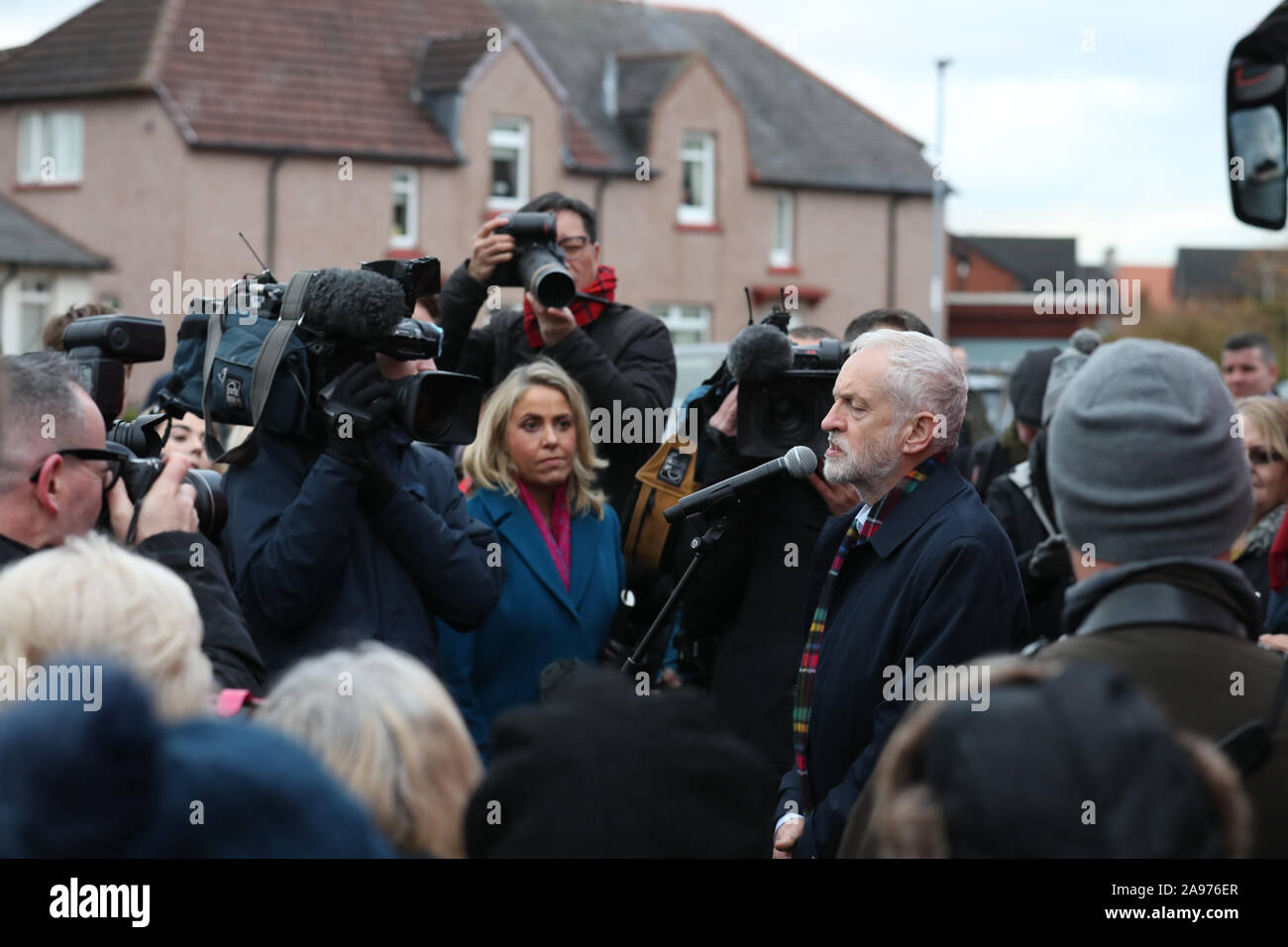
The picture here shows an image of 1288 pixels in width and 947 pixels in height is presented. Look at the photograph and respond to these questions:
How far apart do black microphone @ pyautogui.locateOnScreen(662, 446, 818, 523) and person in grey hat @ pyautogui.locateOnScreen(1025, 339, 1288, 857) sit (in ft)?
5.70

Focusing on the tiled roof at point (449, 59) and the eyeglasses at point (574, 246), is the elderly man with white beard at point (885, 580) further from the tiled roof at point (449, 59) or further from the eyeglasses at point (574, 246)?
the tiled roof at point (449, 59)

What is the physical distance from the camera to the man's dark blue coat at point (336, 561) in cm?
392

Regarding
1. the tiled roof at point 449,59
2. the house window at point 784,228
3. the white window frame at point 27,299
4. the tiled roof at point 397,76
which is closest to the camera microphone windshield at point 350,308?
the tiled roof at point 397,76

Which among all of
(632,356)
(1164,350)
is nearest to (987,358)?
(632,356)

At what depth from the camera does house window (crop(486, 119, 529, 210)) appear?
2962 cm

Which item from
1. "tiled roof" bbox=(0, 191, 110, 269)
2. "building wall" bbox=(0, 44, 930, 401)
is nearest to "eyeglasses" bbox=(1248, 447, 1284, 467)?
"building wall" bbox=(0, 44, 930, 401)

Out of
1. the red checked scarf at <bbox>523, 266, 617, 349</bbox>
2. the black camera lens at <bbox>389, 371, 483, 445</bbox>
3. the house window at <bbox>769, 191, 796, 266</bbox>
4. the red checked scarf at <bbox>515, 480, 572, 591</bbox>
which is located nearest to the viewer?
the black camera lens at <bbox>389, 371, 483, 445</bbox>

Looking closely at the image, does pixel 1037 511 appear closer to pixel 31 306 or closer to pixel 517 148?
pixel 31 306

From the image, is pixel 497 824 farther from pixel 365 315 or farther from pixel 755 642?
pixel 755 642

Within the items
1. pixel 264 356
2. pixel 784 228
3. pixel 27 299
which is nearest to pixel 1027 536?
pixel 264 356

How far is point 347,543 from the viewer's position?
4027 mm

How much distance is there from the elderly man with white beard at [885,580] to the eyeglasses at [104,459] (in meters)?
1.66

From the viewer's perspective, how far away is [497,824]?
1.94 meters

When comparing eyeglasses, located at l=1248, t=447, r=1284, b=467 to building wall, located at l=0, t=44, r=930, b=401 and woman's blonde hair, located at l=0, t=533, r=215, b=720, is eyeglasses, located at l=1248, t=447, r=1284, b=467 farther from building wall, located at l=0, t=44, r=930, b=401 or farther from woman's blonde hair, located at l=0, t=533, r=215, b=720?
building wall, located at l=0, t=44, r=930, b=401
